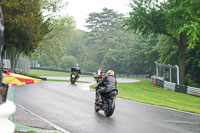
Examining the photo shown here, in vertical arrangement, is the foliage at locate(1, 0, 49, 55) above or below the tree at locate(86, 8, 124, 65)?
below

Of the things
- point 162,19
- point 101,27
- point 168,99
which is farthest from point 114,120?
point 101,27

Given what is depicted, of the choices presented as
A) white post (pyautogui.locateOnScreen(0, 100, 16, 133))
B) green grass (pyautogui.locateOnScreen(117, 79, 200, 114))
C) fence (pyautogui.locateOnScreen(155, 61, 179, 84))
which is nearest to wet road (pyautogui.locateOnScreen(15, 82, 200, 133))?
green grass (pyautogui.locateOnScreen(117, 79, 200, 114))

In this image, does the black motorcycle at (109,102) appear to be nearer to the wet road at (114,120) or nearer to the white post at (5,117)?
the wet road at (114,120)

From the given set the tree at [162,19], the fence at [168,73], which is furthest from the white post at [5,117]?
the fence at [168,73]

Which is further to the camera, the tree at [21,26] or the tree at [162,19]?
the tree at [162,19]

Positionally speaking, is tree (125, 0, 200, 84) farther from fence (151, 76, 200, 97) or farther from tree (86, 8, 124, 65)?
tree (86, 8, 124, 65)

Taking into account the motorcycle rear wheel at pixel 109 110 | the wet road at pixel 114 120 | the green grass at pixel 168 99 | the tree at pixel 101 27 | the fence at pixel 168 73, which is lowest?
the green grass at pixel 168 99

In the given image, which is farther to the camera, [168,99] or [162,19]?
[162,19]

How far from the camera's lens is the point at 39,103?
14156 millimetres

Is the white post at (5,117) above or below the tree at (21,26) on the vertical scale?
below

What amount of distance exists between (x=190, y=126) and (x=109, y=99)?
297cm

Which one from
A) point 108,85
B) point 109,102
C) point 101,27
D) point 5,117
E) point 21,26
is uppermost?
point 101,27

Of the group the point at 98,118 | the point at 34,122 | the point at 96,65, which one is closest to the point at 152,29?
the point at 98,118

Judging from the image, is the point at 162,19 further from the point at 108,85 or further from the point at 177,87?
the point at 108,85
